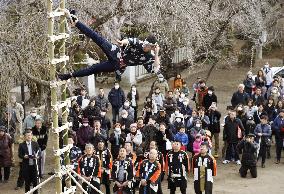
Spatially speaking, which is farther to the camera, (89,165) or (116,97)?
(116,97)

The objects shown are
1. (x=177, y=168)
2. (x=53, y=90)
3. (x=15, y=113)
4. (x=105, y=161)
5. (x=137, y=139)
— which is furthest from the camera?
(x=15, y=113)

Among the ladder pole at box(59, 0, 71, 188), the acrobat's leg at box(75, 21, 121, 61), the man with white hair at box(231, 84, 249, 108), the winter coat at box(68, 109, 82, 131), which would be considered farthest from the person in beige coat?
the ladder pole at box(59, 0, 71, 188)

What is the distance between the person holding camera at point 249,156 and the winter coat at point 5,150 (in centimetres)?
565

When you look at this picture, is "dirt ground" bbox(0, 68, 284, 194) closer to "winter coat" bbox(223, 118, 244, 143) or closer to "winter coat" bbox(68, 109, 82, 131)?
"winter coat" bbox(223, 118, 244, 143)

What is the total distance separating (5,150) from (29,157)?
1121mm

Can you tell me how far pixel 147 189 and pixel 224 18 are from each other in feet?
29.3

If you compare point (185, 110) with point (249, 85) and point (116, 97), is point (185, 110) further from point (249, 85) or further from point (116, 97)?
point (249, 85)

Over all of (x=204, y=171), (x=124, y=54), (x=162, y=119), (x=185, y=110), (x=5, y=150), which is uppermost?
(x=124, y=54)

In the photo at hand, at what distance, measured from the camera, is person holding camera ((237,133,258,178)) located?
52.6 ft

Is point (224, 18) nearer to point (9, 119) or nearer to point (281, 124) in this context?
point (281, 124)

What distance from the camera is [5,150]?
51.7ft

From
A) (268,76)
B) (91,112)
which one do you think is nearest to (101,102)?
(91,112)

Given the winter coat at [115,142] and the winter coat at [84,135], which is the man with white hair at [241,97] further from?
the winter coat at [84,135]

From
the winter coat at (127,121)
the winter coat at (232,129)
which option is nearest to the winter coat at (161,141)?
the winter coat at (127,121)
